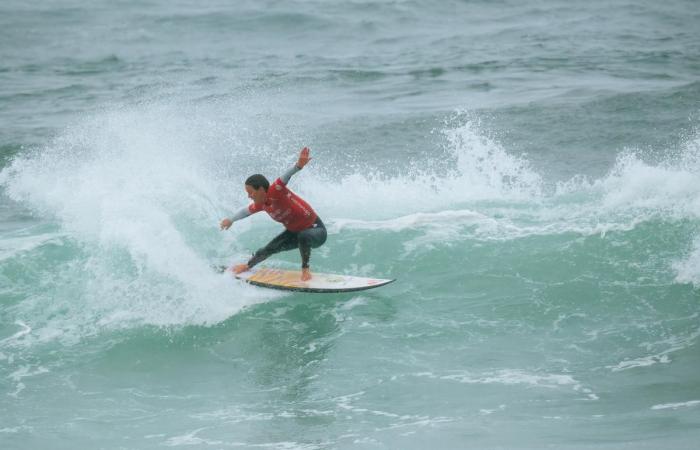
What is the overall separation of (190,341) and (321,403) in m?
2.34

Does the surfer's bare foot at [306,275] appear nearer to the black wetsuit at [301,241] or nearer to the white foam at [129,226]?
the black wetsuit at [301,241]

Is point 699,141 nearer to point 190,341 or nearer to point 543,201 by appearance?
point 543,201

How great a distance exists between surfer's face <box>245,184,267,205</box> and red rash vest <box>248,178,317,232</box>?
0.19ft

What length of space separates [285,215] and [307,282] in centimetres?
96

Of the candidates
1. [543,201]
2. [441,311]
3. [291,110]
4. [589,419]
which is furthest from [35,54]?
[589,419]

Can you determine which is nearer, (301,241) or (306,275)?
(301,241)

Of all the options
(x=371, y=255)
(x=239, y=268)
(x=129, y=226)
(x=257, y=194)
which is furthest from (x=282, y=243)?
(x=129, y=226)

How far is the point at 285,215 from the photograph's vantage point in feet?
34.3

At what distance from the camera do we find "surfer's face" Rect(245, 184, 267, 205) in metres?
10.0

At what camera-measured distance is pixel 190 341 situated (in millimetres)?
10164

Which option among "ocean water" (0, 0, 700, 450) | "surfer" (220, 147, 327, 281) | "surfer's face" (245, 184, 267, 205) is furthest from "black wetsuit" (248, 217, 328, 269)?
"surfer's face" (245, 184, 267, 205)

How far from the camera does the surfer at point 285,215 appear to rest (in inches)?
395

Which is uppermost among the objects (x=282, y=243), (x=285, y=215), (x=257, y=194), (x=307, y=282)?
(x=257, y=194)

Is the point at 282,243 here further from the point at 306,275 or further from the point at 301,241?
the point at 306,275
